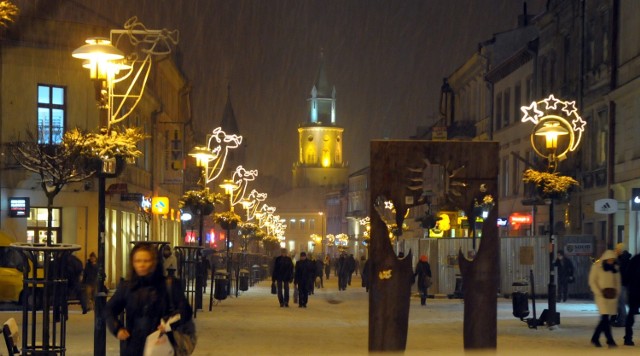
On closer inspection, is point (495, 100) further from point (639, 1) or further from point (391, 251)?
point (391, 251)

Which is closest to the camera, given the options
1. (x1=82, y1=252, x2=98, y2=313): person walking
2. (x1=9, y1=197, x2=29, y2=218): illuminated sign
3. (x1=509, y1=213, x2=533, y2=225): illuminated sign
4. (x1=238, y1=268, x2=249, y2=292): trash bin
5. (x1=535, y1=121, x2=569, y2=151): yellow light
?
(x1=535, y1=121, x2=569, y2=151): yellow light

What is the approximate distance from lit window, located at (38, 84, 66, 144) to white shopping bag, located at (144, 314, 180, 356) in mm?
32418

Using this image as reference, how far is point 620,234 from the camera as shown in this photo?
41188 mm

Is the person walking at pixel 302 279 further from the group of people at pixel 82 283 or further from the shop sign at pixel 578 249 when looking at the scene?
the shop sign at pixel 578 249

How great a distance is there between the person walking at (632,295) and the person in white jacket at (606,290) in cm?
37

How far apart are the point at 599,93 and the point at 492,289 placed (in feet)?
91.3

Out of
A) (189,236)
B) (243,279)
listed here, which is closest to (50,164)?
(243,279)

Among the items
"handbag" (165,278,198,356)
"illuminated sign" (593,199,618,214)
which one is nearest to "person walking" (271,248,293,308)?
"illuminated sign" (593,199,618,214)

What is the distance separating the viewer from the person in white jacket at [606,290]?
21406mm

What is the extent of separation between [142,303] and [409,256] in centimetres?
796

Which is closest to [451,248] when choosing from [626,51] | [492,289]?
[626,51]

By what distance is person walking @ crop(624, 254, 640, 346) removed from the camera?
22.0 metres

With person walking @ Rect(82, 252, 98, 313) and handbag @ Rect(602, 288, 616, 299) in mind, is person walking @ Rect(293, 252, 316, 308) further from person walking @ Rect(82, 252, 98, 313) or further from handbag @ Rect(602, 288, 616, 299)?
handbag @ Rect(602, 288, 616, 299)

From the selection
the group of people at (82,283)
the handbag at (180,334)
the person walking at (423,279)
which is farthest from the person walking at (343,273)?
the handbag at (180,334)
